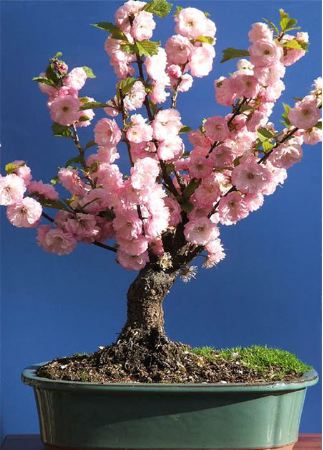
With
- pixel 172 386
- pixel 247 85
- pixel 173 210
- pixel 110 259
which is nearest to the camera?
pixel 172 386

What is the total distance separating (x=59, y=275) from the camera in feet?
6.95

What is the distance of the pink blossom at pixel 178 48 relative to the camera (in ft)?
4.50

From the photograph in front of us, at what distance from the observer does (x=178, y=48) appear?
1.38 metres

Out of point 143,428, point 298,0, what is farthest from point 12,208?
point 298,0

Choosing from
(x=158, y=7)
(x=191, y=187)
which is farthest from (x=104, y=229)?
(x=158, y=7)

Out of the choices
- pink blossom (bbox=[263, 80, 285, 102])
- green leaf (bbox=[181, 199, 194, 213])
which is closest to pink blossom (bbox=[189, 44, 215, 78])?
pink blossom (bbox=[263, 80, 285, 102])

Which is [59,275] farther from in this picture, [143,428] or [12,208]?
[143,428]

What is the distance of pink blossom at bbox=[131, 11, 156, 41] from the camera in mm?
1303

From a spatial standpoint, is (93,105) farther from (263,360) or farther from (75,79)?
(263,360)

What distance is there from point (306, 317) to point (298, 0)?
0.76 meters

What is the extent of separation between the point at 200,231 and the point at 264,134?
0.60ft

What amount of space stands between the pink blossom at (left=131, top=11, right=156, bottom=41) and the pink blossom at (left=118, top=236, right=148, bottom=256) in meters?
0.31

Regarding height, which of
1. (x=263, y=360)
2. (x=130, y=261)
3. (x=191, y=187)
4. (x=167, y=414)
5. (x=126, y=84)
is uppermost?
(x=126, y=84)

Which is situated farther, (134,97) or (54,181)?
(54,181)
